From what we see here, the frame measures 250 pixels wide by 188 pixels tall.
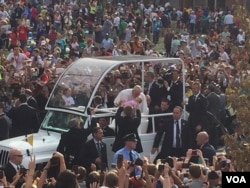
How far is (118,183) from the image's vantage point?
36.4ft

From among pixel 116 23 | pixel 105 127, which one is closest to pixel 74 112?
pixel 105 127

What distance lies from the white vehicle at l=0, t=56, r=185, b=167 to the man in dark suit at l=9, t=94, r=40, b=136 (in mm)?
520

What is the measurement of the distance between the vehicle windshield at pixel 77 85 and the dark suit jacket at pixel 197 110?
1.97 metres

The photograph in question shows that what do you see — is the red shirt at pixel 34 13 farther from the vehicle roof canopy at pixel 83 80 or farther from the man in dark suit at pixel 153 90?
the vehicle roof canopy at pixel 83 80

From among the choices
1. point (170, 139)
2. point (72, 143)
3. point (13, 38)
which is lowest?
point (170, 139)

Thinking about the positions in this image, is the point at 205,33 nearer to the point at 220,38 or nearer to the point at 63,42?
the point at 220,38

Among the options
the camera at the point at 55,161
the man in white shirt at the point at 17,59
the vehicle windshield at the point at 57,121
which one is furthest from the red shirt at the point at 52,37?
the camera at the point at 55,161

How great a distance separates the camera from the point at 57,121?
687 inches

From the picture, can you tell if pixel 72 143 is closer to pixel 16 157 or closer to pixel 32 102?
pixel 16 157

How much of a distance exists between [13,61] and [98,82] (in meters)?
9.08

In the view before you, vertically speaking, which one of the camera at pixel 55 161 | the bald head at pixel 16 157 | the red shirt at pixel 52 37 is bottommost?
the bald head at pixel 16 157

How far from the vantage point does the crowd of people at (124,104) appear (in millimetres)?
12164

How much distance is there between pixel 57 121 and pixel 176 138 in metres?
2.23

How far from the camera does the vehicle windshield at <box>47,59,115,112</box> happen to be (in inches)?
685
